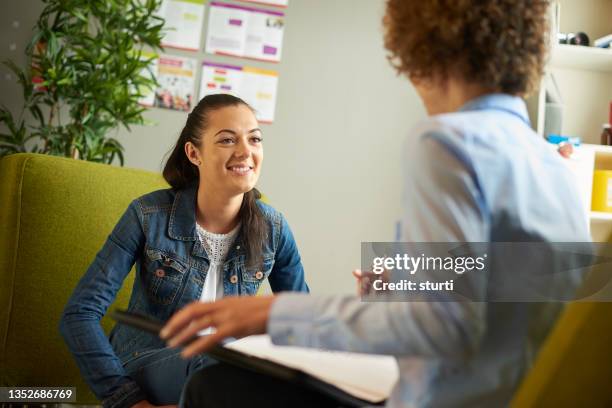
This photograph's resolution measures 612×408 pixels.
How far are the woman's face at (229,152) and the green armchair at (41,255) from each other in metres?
0.28

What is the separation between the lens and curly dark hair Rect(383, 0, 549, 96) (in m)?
0.75

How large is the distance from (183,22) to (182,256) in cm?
199

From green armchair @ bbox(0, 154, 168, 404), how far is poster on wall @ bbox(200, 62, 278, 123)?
1.73m

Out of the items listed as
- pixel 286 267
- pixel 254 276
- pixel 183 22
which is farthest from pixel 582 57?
pixel 254 276

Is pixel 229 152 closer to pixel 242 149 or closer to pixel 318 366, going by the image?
pixel 242 149

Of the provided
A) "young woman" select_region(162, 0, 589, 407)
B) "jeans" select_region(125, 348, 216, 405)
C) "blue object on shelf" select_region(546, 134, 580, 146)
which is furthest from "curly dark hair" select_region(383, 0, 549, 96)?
"blue object on shelf" select_region(546, 134, 580, 146)

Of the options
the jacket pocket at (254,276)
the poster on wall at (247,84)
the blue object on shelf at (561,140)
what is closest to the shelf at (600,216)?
the blue object on shelf at (561,140)

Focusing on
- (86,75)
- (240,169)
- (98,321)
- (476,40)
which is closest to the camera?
(476,40)

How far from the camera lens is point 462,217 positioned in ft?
2.11

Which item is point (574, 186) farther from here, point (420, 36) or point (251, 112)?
point (251, 112)

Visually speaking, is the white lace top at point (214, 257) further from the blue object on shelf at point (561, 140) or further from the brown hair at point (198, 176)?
the blue object on shelf at point (561, 140)

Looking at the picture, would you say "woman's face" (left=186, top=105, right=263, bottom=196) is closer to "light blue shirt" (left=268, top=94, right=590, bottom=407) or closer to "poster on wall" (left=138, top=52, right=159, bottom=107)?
"light blue shirt" (left=268, top=94, right=590, bottom=407)

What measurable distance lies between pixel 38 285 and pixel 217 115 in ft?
1.91

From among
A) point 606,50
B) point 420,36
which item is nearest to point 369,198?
point 606,50
